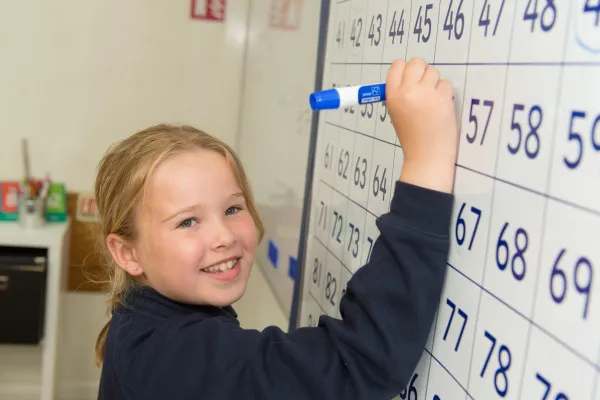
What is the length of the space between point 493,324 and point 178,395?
1.18 ft

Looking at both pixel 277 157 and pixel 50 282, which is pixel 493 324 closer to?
pixel 277 157

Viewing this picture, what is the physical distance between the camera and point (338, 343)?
66 centimetres

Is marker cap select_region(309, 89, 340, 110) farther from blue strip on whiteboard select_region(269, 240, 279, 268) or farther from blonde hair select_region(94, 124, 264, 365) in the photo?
blue strip on whiteboard select_region(269, 240, 279, 268)

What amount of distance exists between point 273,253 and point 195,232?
876 millimetres

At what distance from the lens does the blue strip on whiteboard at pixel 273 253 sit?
1.62 metres

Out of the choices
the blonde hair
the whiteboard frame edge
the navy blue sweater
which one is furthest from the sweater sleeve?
the whiteboard frame edge

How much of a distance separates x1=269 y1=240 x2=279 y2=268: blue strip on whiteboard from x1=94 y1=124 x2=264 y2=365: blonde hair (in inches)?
26.1

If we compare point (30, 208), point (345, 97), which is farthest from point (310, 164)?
point (30, 208)

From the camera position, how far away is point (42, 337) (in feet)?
6.63

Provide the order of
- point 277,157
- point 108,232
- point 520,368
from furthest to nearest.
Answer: point 277,157
point 108,232
point 520,368

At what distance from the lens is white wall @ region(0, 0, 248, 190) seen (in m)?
2.19

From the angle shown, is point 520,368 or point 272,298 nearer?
point 520,368

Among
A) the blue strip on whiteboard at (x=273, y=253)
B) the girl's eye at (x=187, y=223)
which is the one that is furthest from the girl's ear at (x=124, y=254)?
the blue strip on whiteboard at (x=273, y=253)

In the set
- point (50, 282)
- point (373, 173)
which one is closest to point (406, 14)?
point (373, 173)
